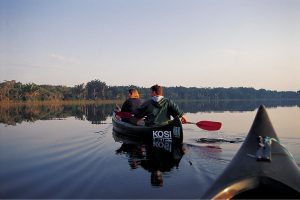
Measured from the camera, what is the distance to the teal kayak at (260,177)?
459 centimetres

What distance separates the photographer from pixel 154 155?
984cm

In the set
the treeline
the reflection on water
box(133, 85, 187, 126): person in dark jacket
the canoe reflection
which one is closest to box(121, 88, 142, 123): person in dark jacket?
the canoe reflection

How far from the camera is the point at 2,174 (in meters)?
7.50

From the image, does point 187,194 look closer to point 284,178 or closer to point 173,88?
point 284,178

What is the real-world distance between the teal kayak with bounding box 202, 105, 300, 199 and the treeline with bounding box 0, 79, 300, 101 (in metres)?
89.7

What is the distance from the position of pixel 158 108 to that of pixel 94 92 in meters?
106

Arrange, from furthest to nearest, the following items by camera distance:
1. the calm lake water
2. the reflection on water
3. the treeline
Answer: the treeline, the reflection on water, the calm lake water

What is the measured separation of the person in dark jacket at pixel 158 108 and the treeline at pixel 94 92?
8247 cm

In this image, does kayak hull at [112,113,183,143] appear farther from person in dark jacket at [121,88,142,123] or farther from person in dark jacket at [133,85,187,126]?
person in dark jacket at [121,88,142,123]

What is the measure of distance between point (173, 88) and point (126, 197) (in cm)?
15376

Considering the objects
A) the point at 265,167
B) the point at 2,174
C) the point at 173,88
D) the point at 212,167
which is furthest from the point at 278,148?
the point at 173,88

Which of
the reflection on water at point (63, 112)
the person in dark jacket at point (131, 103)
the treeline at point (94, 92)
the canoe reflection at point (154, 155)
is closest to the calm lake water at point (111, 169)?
the canoe reflection at point (154, 155)

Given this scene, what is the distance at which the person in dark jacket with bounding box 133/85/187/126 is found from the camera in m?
12.0

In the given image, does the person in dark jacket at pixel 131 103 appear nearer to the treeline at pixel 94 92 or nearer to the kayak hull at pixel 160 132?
the kayak hull at pixel 160 132
